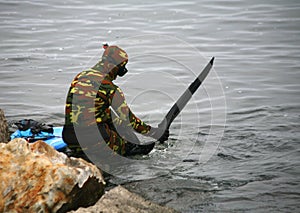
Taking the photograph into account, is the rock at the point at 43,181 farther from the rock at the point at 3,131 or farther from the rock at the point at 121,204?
the rock at the point at 3,131

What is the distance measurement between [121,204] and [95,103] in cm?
165

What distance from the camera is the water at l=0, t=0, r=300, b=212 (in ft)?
23.2

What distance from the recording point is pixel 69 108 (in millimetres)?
6801

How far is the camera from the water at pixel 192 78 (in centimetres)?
707

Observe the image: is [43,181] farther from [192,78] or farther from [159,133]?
[192,78]

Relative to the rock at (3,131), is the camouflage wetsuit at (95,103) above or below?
Result: above

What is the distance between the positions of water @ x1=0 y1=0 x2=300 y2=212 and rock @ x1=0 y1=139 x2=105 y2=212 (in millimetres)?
1572

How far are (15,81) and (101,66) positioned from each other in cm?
548

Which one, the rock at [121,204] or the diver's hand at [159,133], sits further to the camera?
the diver's hand at [159,133]

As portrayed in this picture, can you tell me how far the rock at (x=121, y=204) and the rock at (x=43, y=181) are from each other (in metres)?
0.14

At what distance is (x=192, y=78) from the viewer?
12188 millimetres

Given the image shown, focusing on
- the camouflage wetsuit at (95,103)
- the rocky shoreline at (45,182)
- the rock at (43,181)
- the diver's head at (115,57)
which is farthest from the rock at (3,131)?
the rock at (43,181)

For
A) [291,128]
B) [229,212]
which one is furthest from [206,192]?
[291,128]

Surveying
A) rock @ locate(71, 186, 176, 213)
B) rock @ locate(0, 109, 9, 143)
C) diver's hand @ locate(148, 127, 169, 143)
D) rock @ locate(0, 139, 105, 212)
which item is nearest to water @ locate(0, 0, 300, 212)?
diver's hand @ locate(148, 127, 169, 143)
